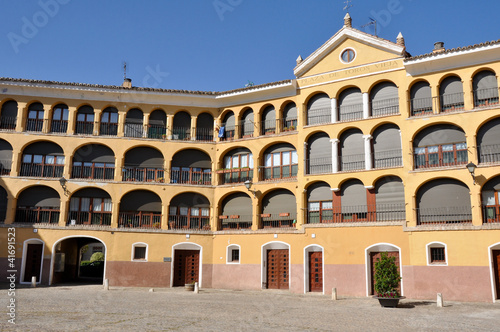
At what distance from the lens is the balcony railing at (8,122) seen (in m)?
36.9

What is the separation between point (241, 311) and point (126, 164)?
64.8 ft

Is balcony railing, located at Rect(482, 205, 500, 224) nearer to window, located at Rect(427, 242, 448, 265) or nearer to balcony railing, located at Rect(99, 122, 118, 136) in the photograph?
window, located at Rect(427, 242, 448, 265)

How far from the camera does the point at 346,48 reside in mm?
34250

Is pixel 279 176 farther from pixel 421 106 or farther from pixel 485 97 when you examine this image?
pixel 485 97

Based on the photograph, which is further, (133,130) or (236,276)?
(133,130)

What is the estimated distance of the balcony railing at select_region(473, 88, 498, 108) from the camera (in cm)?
2948

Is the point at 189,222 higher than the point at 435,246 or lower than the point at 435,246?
higher

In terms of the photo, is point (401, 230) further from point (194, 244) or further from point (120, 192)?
point (120, 192)

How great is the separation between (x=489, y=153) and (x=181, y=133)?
22453mm

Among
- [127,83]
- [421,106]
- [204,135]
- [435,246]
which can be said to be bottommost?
[435,246]

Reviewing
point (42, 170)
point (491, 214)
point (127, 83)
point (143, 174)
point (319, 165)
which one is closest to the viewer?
point (491, 214)

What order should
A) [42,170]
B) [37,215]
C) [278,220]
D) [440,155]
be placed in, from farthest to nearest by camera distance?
[42,170] → [37,215] → [278,220] → [440,155]

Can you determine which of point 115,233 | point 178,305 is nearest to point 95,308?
point 178,305

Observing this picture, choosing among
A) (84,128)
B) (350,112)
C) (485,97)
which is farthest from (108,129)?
(485,97)
